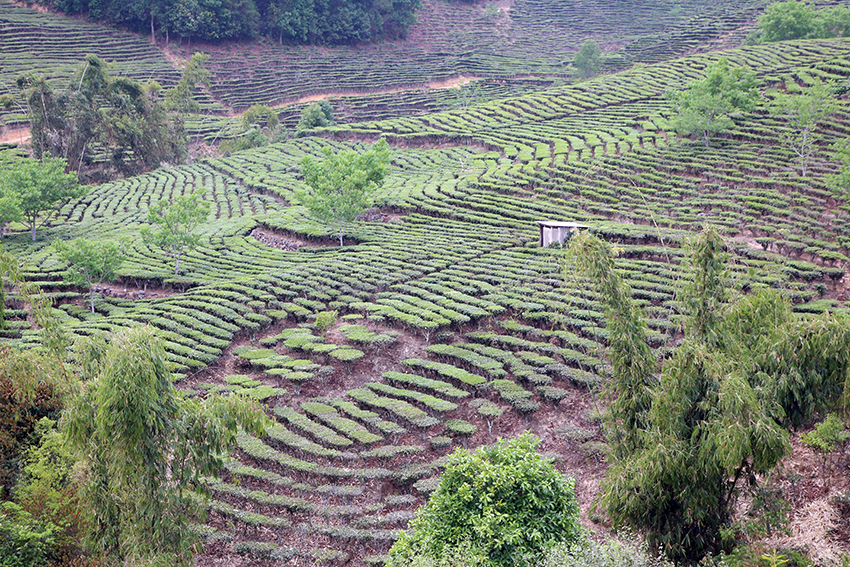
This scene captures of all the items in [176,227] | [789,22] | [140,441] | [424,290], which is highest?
[789,22]

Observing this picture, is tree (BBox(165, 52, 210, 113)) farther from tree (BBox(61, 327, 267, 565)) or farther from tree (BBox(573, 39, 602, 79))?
tree (BBox(61, 327, 267, 565))

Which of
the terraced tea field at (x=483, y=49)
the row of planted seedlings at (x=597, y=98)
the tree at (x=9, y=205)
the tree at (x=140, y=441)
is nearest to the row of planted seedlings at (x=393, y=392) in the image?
the tree at (x=140, y=441)

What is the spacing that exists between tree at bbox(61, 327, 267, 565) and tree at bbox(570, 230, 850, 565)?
7.15 m

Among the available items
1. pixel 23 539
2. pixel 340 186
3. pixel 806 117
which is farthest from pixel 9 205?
pixel 806 117

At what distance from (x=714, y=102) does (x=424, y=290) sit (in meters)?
29.1

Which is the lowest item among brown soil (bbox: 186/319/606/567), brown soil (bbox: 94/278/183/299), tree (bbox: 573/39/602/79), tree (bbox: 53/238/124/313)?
brown soil (bbox: 94/278/183/299)

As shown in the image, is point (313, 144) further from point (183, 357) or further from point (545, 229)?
point (183, 357)

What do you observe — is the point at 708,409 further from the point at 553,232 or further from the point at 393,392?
the point at 553,232

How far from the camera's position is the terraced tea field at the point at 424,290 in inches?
693

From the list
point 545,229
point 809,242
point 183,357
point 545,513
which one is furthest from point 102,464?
point 809,242

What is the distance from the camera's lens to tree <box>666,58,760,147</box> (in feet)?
153

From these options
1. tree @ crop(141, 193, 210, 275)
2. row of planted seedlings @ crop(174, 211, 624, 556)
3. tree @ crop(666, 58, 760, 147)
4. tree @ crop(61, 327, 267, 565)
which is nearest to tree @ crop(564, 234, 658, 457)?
row of planted seedlings @ crop(174, 211, 624, 556)

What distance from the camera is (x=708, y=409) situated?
11.7m

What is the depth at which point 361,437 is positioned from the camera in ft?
61.3
